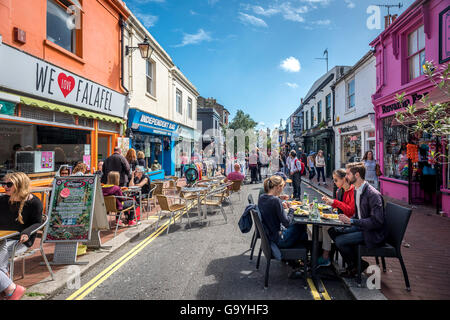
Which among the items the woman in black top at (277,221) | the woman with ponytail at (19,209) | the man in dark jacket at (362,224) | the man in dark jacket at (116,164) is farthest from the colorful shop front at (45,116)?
the man in dark jacket at (362,224)

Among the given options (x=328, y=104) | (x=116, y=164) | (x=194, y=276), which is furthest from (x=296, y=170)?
(x=328, y=104)

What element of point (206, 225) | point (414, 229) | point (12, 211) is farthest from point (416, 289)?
→ point (12, 211)

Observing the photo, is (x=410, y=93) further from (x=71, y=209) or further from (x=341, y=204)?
(x=71, y=209)

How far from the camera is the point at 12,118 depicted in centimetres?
549

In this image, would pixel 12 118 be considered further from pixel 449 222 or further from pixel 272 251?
pixel 449 222

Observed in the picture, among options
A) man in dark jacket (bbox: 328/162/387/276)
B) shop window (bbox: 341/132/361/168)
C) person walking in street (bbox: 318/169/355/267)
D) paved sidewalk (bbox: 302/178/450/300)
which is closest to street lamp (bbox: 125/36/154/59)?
person walking in street (bbox: 318/169/355/267)

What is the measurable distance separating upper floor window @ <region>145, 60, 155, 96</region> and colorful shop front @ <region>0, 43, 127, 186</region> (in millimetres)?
4493

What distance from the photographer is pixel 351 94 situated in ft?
49.0

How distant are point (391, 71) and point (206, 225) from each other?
375 inches

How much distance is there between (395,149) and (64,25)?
12.3m

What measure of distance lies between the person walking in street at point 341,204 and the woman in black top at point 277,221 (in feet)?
1.22

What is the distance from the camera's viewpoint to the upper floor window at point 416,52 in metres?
8.46

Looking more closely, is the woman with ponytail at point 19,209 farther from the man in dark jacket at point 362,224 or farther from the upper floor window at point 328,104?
the upper floor window at point 328,104

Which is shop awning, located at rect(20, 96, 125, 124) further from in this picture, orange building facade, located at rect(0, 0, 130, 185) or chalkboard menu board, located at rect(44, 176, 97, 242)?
chalkboard menu board, located at rect(44, 176, 97, 242)
